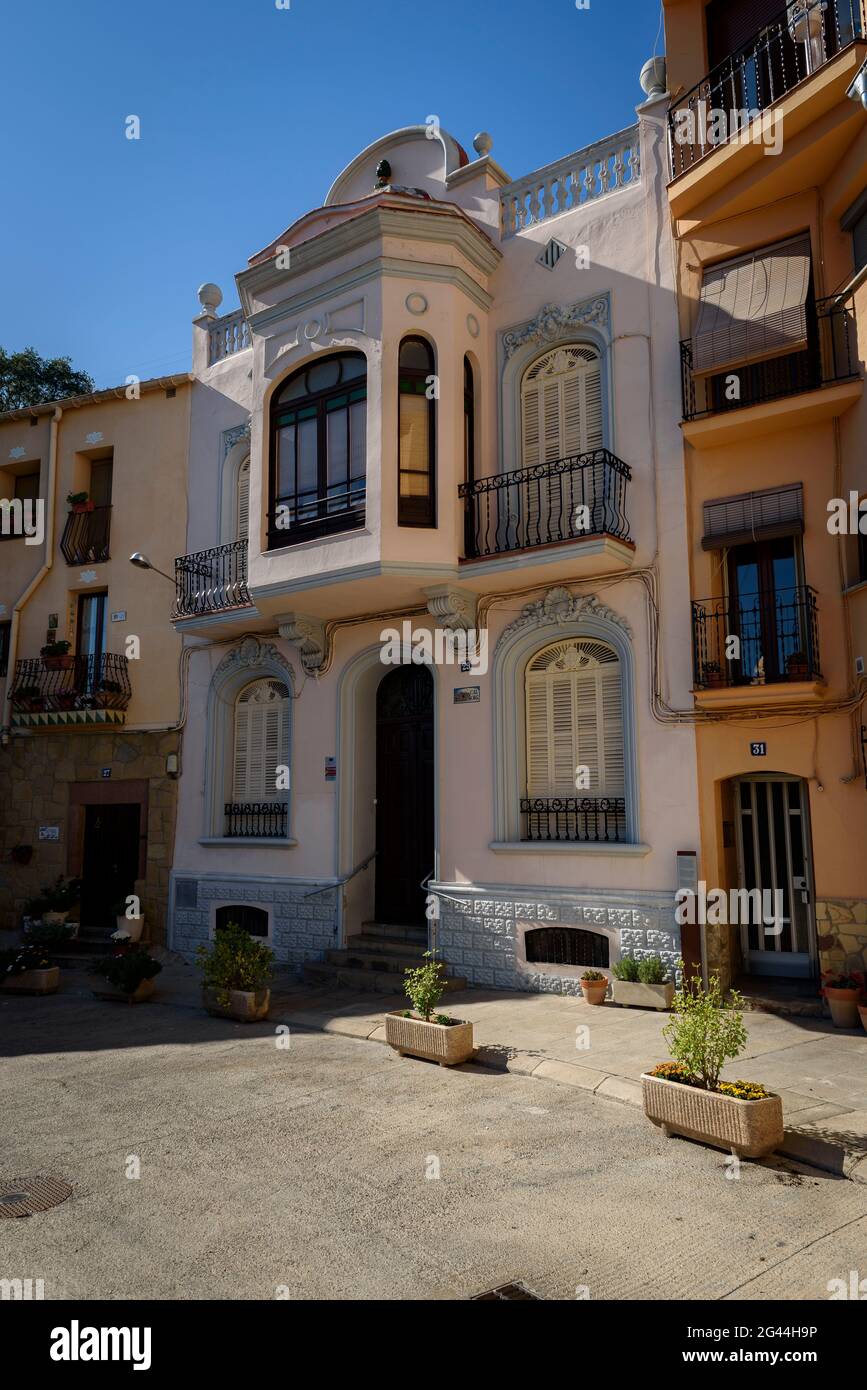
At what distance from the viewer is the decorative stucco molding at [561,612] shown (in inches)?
452

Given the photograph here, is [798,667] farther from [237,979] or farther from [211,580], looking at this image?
[211,580]

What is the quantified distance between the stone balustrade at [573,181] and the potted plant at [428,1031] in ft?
33.8

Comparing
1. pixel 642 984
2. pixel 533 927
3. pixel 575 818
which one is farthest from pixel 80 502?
pixel 642 984

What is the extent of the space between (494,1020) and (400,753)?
16.3 ft

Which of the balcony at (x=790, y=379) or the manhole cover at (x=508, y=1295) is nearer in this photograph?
the manhole cover at (x=508, y=1295)

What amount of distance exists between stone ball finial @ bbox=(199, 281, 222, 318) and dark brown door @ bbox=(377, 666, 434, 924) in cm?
795

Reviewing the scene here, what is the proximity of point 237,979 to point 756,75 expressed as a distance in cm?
1249

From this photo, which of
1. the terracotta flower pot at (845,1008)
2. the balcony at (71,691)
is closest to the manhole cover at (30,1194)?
the terracotta flower pot at (845,1008)

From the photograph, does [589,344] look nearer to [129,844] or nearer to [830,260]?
[830,260]

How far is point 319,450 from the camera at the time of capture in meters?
13.1

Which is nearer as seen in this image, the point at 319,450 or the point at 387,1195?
the point at 387,1195

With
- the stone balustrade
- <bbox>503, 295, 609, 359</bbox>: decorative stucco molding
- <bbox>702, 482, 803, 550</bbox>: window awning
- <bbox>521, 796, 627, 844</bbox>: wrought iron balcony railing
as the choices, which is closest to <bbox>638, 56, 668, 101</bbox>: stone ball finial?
the stone balustrade

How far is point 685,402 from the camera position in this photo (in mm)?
11094

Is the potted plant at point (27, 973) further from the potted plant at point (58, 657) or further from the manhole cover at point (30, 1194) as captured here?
the manhole cover at point (30, 1194)
